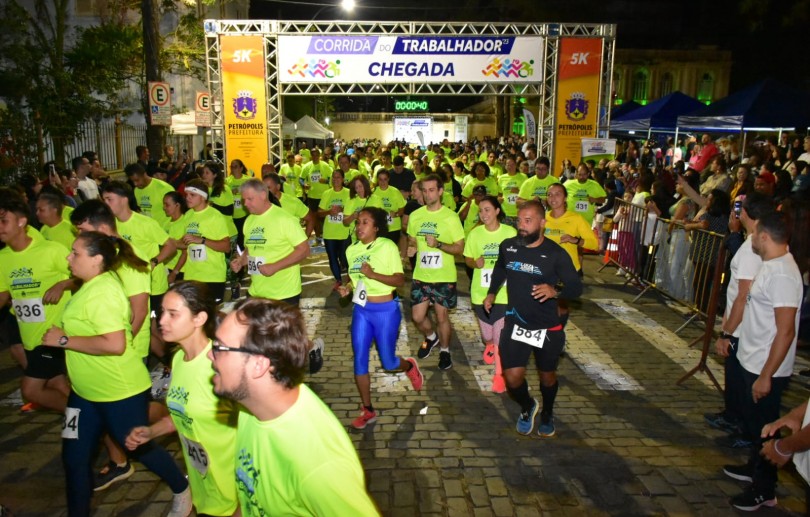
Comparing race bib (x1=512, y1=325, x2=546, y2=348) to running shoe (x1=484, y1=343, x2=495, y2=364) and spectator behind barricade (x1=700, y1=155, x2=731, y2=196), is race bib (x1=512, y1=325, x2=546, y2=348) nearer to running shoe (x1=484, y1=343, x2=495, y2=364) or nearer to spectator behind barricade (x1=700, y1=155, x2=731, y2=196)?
running shoe (x1=484, y1=343, x2=495, y2=364)

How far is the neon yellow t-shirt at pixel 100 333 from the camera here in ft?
12.4

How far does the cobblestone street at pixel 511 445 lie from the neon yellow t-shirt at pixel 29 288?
114 centimetres

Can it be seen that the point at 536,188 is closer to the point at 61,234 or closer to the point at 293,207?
the point at 293,207

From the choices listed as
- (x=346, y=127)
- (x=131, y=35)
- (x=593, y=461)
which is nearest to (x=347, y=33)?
(x=131, y=35)

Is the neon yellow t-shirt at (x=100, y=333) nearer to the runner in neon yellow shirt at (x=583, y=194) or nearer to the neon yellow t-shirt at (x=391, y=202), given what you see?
the neon yellow t-shirt at (x=391, y=202)

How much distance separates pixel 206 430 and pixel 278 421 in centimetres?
116

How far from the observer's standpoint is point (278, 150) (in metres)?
16.7

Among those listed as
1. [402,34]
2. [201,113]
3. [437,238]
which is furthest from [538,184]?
[201,113]

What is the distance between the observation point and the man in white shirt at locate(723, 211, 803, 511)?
4.41m

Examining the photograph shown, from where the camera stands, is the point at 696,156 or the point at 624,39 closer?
the point at 696,156

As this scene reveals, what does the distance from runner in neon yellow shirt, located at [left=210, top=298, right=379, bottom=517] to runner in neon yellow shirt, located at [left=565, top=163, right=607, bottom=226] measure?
9387 mm

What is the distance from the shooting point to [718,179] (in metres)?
11.4

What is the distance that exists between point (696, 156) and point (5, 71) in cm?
1907

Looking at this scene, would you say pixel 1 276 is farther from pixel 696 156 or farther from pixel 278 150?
pixel 696 156
